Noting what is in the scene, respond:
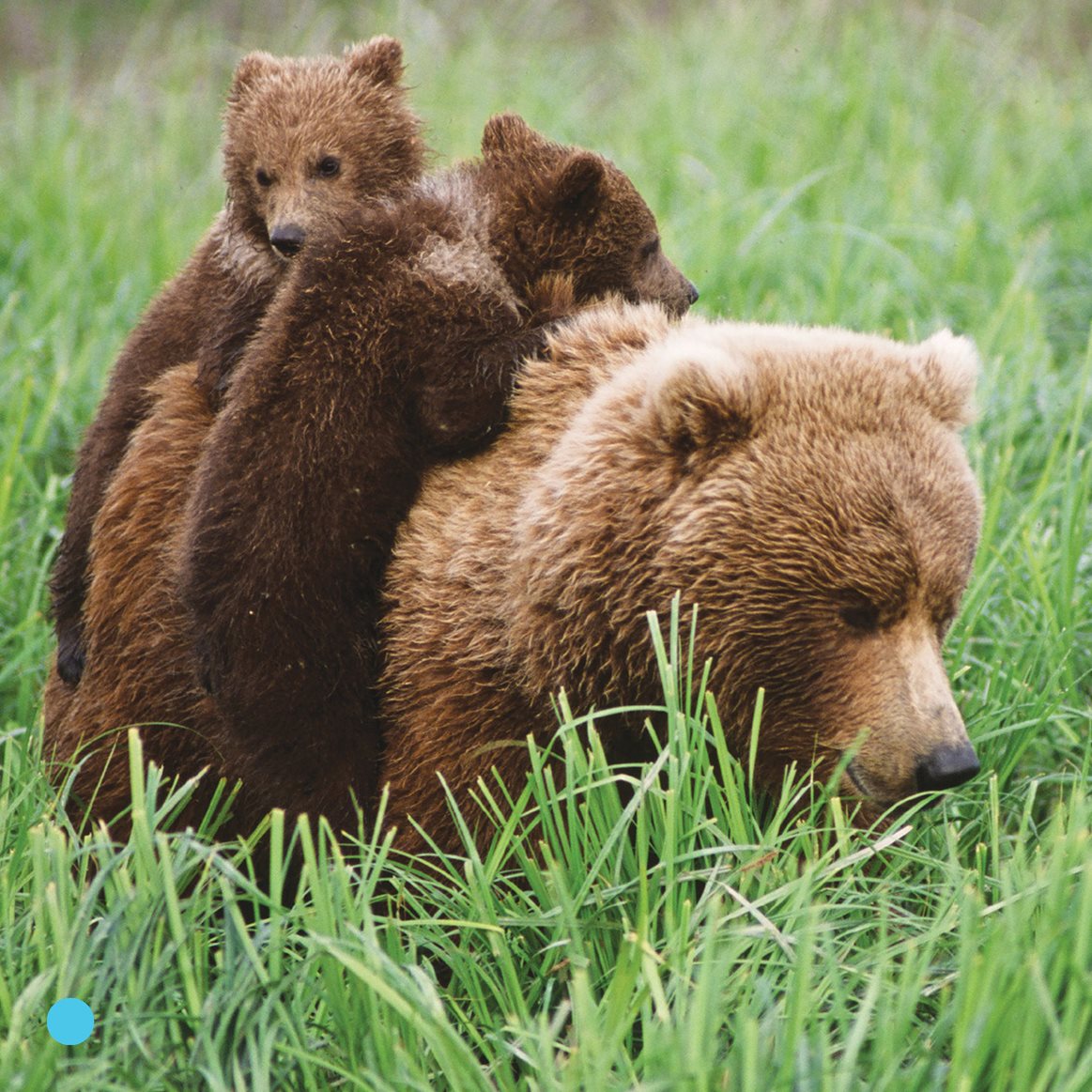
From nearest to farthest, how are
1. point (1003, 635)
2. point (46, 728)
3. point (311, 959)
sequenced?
point (311, 959) < point (46, 728) < point (1003, 635)

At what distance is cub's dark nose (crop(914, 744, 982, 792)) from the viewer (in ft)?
9.37

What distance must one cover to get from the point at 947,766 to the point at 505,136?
2.03 m

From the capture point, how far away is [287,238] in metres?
4.16

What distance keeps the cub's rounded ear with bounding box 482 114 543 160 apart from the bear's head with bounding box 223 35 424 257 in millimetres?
552

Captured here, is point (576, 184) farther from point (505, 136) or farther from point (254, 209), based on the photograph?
point (254, 209)

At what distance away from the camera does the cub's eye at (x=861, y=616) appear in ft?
9.71

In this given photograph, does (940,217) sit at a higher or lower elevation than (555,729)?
higher

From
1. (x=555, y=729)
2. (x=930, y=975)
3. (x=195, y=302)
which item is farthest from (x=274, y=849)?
(x=195, y=302)

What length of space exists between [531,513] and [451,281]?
623 millimetres

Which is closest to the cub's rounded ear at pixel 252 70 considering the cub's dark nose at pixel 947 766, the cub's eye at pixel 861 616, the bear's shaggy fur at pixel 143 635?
the bear's shaggy fur at pixel 143 635

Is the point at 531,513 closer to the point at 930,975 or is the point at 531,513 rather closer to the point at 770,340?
the point at 770,340

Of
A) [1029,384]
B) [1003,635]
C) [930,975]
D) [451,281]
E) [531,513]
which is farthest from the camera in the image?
[1029,384]

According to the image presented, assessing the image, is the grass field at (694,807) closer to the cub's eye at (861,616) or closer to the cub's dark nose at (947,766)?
the cub's dark nose at (947,766)

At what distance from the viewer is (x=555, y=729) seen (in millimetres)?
Answer: 3170
